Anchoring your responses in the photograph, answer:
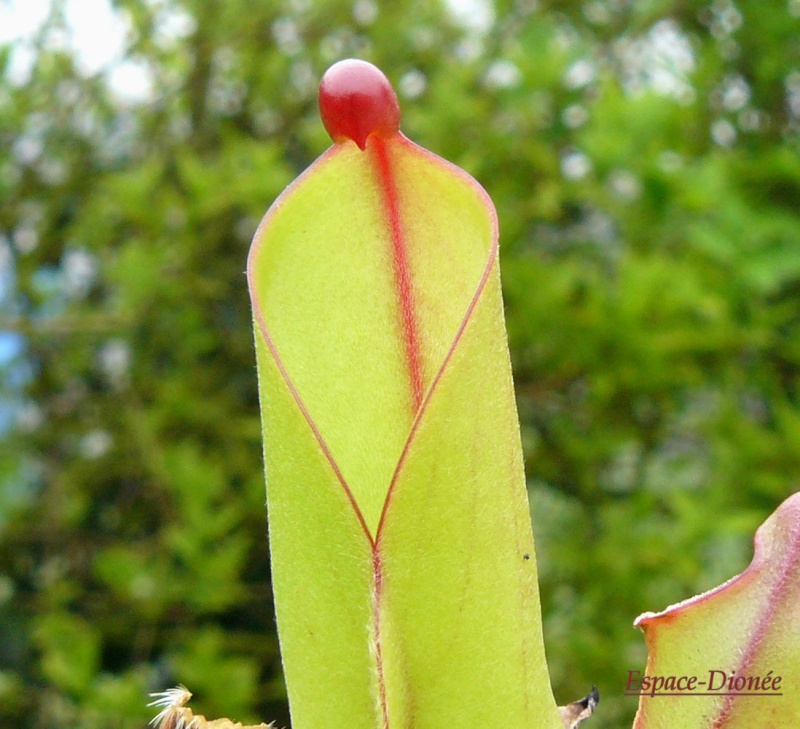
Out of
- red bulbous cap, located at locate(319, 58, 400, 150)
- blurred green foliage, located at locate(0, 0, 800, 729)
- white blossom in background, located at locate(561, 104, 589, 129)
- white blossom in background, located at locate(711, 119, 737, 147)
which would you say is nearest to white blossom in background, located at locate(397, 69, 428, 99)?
blurred green foliage, located at locate(0, 0, 800, 729)


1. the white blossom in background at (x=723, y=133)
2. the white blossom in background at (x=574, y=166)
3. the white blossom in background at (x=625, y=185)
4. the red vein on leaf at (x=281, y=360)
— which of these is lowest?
the white blossom in background at (x=723, y=133)

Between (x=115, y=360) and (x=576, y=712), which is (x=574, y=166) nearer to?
(x=115, y=360)

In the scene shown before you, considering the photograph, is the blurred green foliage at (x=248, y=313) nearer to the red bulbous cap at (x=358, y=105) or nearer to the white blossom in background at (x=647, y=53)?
the white blossom in background at (x=647, y=53)

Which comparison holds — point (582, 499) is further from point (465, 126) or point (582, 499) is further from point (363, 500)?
point (363, 500)

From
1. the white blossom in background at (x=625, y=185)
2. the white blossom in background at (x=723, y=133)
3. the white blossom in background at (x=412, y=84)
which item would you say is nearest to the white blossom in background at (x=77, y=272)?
the white blossom in background at (x=412, y=84)

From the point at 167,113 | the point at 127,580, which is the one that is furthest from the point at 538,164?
the point at 127,580

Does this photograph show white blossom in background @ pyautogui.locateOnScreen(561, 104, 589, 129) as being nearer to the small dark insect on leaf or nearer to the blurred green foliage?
the blurred green foliage
